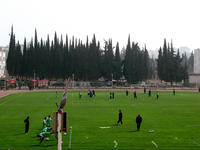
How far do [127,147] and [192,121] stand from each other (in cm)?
1163

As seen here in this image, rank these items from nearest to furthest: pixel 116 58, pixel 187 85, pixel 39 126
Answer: pixel 39 126 → pixel 187 85 → pixel 116 58

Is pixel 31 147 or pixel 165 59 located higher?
pixel 165 59

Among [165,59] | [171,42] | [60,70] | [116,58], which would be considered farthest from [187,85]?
[60,70]

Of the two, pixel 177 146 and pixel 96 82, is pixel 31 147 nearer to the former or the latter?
pixel 177 146

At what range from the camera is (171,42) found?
12200cm

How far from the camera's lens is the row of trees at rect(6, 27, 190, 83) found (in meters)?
114

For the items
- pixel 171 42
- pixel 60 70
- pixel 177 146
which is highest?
pixel 171 42

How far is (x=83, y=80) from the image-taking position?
384 feet

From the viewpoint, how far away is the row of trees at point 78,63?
11356cm

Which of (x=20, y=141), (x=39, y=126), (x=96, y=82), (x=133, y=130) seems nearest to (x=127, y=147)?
(x=133, y=130)

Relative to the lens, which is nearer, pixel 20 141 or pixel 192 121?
pixel 20 141

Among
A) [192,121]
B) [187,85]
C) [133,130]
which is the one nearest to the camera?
[133,130]

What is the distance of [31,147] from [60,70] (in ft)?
325

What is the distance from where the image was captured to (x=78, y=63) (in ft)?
375
